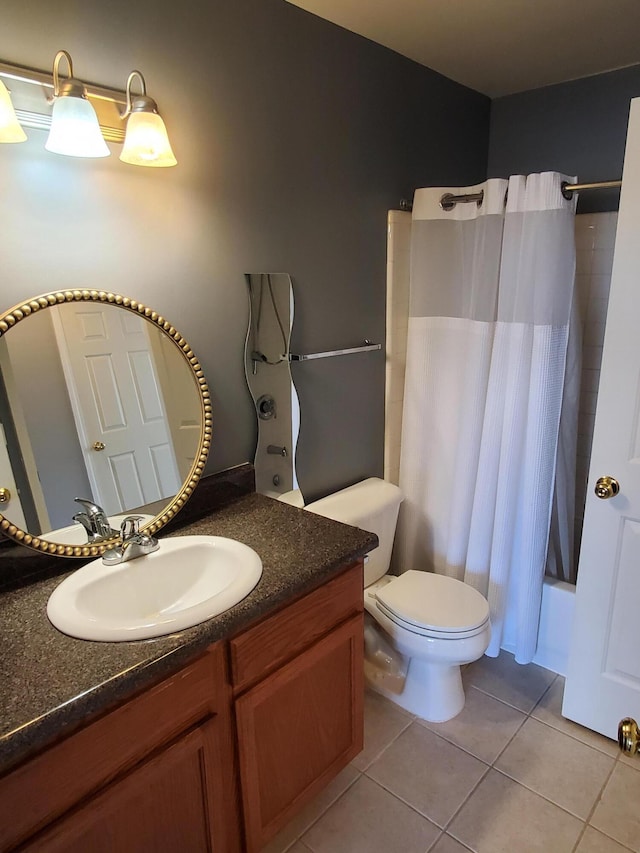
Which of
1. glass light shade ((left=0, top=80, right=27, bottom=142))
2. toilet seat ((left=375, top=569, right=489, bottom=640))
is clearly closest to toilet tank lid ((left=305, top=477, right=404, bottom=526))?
toilet seat ((left=375, top=569, right=489, bottom=640))

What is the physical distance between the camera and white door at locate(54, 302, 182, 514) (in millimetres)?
1340

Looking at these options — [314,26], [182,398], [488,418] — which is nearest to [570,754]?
[488,418]

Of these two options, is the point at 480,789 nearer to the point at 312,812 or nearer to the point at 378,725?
the point at 378,725

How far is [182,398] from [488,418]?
43.1 inches

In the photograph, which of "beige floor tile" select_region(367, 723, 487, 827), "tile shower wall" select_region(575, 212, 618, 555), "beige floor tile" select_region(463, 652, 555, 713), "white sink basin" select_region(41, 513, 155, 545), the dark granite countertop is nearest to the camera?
the dark granite countertop

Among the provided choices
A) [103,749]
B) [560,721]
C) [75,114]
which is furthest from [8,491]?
[560,721]

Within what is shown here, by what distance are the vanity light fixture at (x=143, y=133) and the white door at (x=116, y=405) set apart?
362 millimetres

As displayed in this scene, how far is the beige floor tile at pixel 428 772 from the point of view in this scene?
5.27ft

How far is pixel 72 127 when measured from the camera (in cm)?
116

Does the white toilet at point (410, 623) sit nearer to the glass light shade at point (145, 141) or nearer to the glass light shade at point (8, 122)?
the glass light shade at point (145, 141)

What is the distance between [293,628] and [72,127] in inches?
47.7

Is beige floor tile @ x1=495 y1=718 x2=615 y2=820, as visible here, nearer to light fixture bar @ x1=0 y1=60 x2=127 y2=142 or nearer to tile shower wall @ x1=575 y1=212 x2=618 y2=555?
tile shower wall @ x1=575 y1=212 x2=618 y2=555

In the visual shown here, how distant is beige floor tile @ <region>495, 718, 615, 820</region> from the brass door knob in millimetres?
844

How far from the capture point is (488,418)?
6.52 ft
